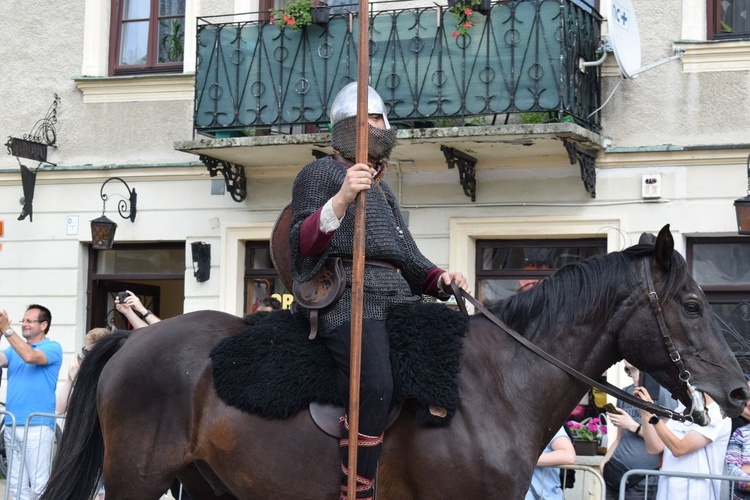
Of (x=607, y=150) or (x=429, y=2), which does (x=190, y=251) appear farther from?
(x=607, y=150)

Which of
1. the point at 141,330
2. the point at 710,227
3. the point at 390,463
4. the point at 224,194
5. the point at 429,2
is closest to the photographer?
A: the point at 390,463

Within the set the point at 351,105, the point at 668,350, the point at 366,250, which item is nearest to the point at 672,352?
the point at 668,350

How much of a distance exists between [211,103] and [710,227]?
549cm

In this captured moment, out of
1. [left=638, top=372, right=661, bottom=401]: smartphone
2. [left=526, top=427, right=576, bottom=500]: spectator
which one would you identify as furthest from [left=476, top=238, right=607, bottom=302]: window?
[left=526, top=427, right=576, bottom=500]: spectator

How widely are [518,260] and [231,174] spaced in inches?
134

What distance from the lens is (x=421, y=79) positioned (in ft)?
37.4

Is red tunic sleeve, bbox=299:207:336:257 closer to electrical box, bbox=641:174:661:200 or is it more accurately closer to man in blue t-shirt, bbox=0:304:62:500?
man in blue t-shirt, bbox=0:304:62:500

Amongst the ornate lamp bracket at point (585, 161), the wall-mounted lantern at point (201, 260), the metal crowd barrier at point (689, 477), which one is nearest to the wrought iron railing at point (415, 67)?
the ornate lamp bracket at point (585, 161)

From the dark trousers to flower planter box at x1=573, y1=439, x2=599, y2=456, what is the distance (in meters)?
5.00

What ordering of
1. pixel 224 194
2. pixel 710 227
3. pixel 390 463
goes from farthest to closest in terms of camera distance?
1. pixel 224 194
2. pixel 710 227
3. pixel 390 463

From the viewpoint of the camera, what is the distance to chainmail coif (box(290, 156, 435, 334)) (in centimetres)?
505

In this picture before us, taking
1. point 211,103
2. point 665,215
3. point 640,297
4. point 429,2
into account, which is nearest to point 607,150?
point 665,215

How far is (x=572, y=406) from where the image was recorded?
201 inches

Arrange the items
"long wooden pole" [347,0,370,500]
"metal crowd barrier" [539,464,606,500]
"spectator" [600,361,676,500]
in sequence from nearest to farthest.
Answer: "long wooden pole" [347,0,370,500], "spectator" [600,361,676,500], "metal crowd barrier" [539,464,606,500]
